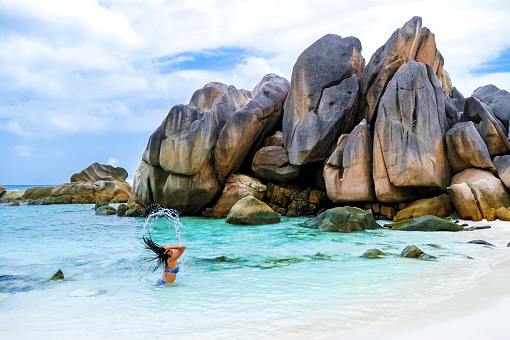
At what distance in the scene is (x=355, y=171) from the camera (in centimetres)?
1488

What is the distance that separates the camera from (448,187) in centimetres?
1327

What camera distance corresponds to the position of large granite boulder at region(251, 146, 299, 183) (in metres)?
17.6

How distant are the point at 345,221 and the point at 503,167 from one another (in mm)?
5721

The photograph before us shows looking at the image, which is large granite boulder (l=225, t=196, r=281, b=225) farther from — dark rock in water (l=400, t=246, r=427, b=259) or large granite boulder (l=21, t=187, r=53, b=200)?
large granite boulder (l=21, t=187, r=53, b=200)

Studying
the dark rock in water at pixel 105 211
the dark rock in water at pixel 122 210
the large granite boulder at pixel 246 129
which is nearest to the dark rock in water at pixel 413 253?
the large granite boulder at pixel 246 129

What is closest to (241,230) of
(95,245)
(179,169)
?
(95,245)

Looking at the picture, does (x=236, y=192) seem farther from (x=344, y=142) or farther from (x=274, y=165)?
(x=344, y=142)

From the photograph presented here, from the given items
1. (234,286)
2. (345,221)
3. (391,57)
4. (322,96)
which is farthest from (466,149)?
(234,286)

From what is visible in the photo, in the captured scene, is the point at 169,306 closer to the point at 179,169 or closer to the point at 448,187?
the point at 448,187

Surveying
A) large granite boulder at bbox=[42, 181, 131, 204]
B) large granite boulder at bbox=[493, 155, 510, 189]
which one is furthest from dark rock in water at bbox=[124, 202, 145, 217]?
large granite boulder at bbox=[493, 155, 510, 189]

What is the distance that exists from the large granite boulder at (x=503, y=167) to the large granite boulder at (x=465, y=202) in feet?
4.11

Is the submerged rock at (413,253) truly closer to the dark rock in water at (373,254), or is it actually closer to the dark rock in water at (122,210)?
the dark rock in water at (373,254)

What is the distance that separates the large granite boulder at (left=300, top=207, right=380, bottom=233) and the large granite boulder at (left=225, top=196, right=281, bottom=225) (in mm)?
2168

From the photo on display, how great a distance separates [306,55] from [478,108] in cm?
683
